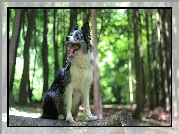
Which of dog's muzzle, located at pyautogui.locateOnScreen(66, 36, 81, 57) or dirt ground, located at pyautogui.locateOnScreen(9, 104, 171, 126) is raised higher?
dog's muzzle, located at pyautogui.locateOnScreen(66, 36, 81, 57)

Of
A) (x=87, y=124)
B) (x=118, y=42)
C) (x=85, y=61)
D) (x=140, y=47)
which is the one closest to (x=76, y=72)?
(x=85, y=61)

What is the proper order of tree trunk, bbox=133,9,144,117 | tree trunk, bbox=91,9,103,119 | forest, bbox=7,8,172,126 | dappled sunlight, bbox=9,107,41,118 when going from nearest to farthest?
dappled sunlight, bbox=9,107,41,118
forest, bbox=7,8,172,126
tree trunk, bbox=91,9,103,119
tree trunk, bbox=133,9,144,117

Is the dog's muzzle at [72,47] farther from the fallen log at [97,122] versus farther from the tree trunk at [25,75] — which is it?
the tree trunk at [25,75]

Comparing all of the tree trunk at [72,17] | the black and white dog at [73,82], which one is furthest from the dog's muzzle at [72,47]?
the tree trunk at [72,17]

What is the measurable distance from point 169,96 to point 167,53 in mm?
632

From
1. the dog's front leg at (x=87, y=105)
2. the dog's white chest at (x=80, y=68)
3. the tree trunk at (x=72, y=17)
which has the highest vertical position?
the tree trunk at (x=72, y=17)

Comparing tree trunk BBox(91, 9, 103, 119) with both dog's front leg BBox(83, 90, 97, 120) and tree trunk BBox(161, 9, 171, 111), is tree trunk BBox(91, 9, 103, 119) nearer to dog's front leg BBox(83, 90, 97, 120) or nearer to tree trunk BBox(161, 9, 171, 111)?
dog's front leg BBox(83, 90, 97, 120)

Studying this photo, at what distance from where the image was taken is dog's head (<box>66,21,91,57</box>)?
9.46 ft

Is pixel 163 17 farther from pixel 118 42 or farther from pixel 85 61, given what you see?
pixel 85 61

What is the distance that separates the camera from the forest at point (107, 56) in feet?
12.7

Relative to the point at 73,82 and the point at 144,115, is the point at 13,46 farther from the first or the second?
the point at 144,115

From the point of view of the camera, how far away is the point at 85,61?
2.99 m

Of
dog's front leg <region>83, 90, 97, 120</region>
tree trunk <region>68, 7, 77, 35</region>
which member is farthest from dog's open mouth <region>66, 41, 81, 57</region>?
tree trunk <region>68, 7, 77, 35</region>

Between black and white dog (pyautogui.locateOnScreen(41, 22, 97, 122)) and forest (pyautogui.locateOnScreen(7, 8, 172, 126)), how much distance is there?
28.9 inches
